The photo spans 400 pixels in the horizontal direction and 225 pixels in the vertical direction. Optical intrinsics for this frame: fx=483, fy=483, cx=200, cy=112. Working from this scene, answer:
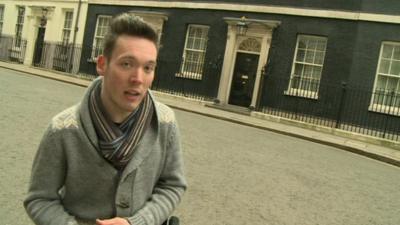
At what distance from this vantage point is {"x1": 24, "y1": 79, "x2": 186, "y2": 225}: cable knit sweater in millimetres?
2043

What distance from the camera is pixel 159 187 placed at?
2.35 meters

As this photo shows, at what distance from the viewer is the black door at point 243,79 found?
19578mm

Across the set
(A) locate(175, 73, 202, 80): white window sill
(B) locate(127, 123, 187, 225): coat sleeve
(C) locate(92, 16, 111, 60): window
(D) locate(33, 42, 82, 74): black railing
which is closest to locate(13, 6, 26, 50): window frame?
(D) locate(33, 42, 82, 74): black railing

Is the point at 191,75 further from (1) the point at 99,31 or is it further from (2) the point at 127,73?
(2) the point at 127,73

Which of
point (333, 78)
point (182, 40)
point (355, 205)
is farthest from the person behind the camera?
point (182, 40)

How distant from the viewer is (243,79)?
19875mm

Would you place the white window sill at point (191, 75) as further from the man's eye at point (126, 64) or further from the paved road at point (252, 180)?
the man's eye at point (126, 64)

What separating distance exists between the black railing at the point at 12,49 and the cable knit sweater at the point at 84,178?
29786 millimetres

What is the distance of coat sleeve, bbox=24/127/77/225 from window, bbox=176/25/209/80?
61.5ft

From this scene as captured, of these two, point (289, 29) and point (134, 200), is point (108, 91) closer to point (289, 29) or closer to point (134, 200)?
point (134, 200)

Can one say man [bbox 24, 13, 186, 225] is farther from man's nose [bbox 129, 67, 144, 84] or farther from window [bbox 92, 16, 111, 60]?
window [bbox 92, 16, 111, 60]

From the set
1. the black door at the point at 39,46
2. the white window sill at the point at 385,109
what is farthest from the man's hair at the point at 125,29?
the black door at the point at 39,46

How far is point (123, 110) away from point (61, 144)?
0.97ft

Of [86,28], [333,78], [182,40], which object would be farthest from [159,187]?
[86,28]
